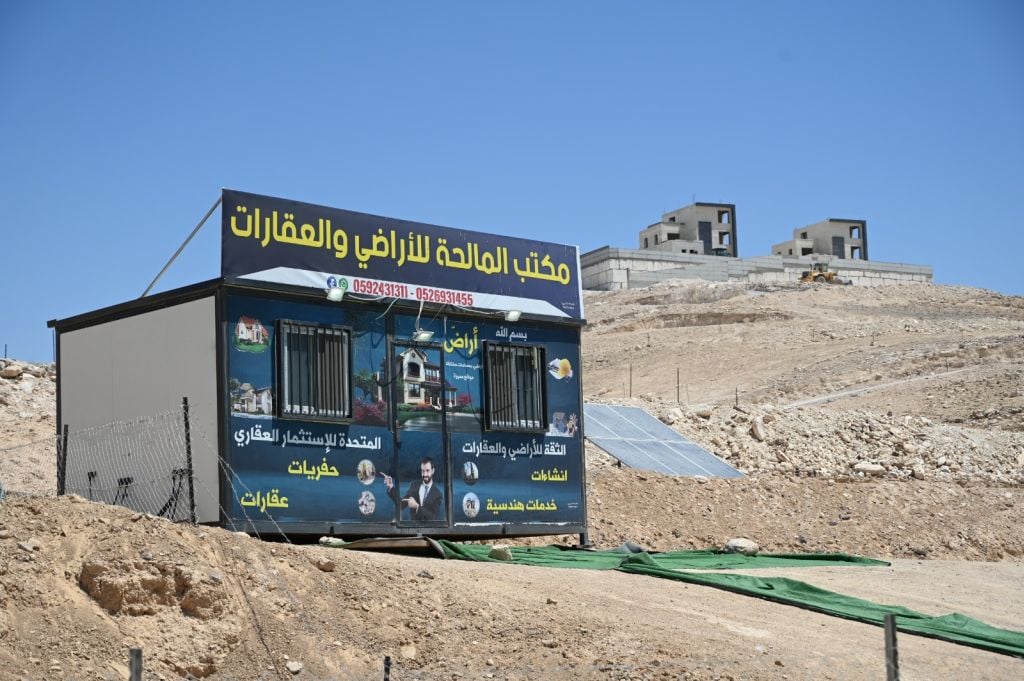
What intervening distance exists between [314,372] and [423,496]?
7.56 ft

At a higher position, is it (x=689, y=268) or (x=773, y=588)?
(x=689, y=268)

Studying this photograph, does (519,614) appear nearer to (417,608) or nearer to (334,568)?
(417,608)

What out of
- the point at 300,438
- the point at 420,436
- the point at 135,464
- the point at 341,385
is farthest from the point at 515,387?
the point at 135,464

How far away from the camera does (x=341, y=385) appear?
17.2m

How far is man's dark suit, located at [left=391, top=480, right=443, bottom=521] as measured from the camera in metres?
17.8

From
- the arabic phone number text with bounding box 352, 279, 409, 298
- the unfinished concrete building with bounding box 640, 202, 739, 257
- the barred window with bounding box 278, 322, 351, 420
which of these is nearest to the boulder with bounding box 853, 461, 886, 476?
the arabic phone number text with bounding box 352, 279, 409, 298

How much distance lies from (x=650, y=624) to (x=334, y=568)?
3065mm

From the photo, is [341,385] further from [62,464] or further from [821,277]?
[821,277]

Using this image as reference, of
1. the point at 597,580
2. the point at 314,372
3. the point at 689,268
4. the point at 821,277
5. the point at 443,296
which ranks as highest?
the point at 689,268

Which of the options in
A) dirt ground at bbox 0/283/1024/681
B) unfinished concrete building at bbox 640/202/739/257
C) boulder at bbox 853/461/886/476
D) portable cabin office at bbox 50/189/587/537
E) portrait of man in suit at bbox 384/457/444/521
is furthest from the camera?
unfinished concrete building at bbox 640/202/739/257

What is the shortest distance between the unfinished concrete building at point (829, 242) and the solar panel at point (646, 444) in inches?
3062

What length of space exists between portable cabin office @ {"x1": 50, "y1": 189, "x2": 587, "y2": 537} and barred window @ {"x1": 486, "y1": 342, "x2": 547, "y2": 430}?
3 cm

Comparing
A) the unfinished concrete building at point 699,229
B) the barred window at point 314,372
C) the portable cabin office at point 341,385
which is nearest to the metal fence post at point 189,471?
the portable cabin office at point 341,385

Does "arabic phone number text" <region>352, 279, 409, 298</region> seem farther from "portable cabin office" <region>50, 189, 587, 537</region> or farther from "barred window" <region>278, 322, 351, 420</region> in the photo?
"barred window" <region>278, 322, 351, 420</region>
